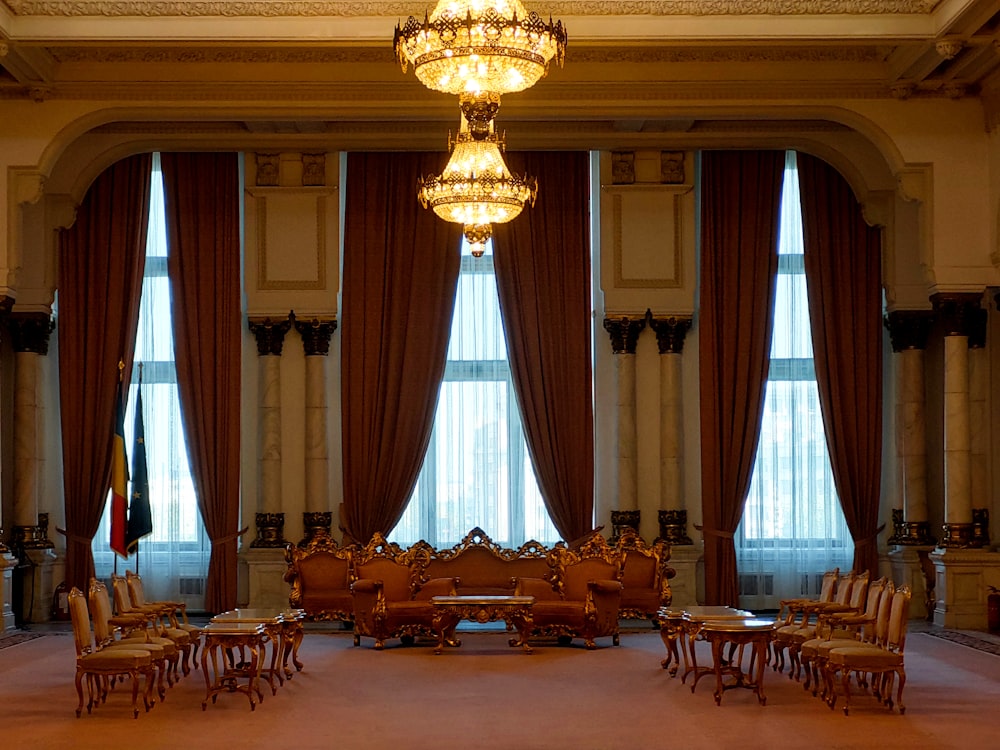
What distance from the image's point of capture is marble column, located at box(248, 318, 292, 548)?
14.2 metres

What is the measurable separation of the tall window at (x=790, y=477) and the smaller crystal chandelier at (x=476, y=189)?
549cm

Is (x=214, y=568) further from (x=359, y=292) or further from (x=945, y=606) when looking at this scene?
(x=945, y=606)

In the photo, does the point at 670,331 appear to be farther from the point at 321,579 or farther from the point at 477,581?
the point at 321,579

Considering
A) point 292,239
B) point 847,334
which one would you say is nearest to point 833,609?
point 847,334

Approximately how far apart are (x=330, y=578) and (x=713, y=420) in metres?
4.42

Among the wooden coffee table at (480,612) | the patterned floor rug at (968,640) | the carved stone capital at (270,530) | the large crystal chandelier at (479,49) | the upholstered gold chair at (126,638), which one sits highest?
the large crystal chandelier at (479,49)

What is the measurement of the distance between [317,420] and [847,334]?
5783mm

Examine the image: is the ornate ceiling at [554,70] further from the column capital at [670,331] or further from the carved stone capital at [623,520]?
the carved stone capital at [623,520]

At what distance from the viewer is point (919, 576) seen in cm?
1382

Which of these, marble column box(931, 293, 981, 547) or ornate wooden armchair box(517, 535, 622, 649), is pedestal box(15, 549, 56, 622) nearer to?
ornate wooden armchair box(517, 535, 622, 649)

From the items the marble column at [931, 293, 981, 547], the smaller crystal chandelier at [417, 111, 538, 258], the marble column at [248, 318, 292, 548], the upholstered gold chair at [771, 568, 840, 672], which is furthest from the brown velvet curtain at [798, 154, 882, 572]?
the marble column at [248, 318, 292, 548]

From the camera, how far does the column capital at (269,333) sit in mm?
14344

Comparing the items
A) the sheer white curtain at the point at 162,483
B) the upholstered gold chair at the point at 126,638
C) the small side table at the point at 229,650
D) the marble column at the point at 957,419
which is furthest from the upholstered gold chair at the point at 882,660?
the sheer white curtain at the point at 162,483

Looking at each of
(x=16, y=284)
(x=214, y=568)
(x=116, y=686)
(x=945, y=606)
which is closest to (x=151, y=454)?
(x=214, y=568)
